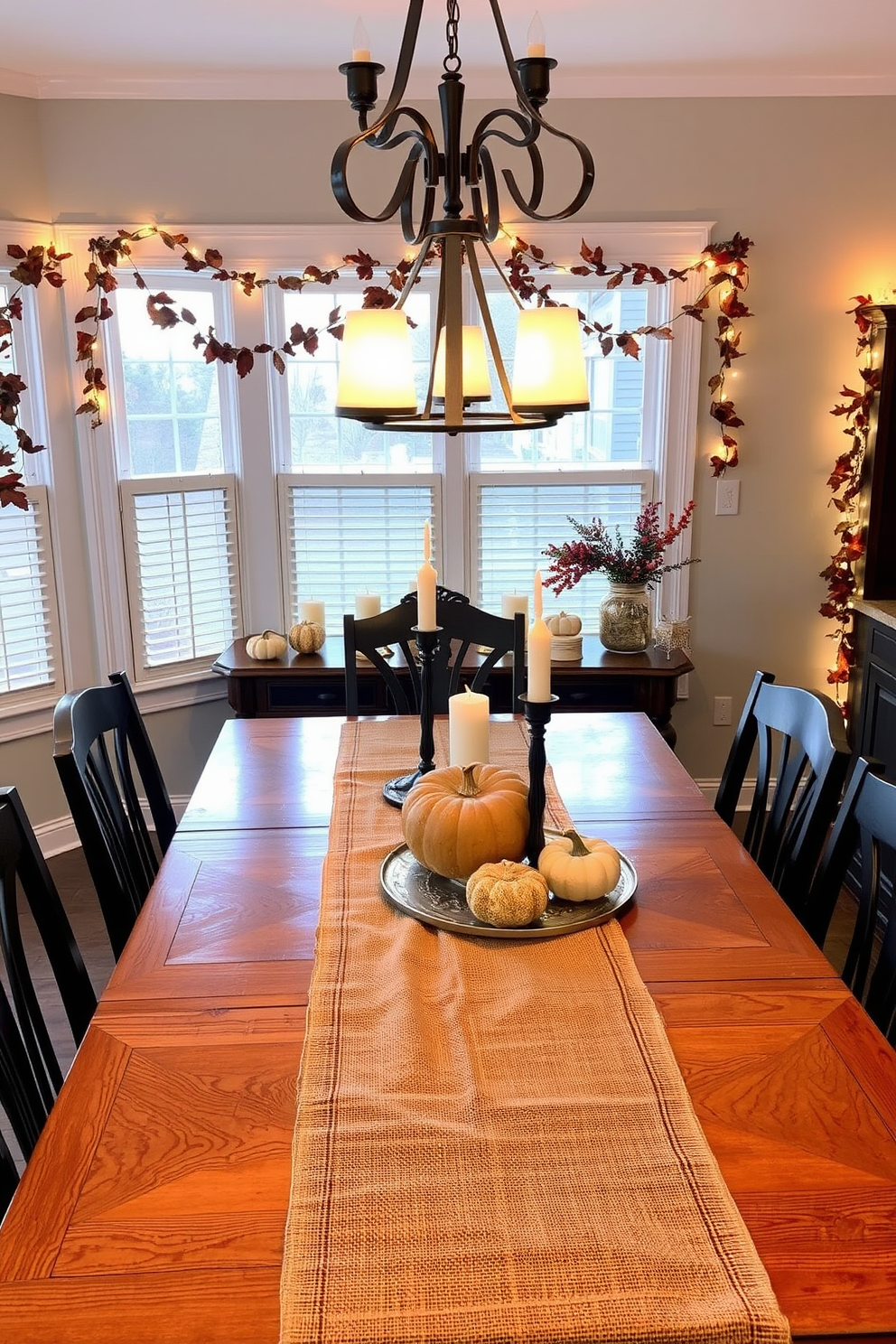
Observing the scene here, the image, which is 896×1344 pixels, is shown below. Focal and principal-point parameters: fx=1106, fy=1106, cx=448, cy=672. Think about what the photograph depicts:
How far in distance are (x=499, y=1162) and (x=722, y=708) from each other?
340cm

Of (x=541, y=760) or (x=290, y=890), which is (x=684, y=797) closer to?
(x=541, y=760)

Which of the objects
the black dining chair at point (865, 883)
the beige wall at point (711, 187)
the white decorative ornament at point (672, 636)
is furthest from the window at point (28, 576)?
the black dining chair at point (865, 883)

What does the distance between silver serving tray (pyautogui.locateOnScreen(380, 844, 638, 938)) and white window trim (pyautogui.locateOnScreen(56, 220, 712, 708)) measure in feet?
8.42

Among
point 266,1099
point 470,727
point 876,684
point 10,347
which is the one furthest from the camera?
point 10,347

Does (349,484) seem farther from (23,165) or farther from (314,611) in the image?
(23,165)

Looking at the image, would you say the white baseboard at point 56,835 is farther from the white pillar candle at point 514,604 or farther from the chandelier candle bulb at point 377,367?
the chandelier candle bulb at point 377,367

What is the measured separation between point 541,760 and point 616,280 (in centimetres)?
277

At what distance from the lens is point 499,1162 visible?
1.21 meters

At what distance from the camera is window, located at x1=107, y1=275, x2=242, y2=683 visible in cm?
407

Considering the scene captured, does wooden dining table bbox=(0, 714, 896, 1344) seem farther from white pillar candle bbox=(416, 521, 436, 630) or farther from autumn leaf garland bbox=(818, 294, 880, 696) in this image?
autumn leaf garland bbox=(818, 294, 880, 696)

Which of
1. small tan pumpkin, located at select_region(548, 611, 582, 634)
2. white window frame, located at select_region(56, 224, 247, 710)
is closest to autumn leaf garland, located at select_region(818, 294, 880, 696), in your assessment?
small tan pumpkin, located at select_region(548, 611, 582, 634)

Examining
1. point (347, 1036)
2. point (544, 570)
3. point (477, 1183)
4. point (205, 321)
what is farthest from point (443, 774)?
point (205, 321)

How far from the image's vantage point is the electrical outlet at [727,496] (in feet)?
13.8

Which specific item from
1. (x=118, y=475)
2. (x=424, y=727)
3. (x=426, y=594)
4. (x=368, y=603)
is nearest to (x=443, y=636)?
(x=424, y=727)
